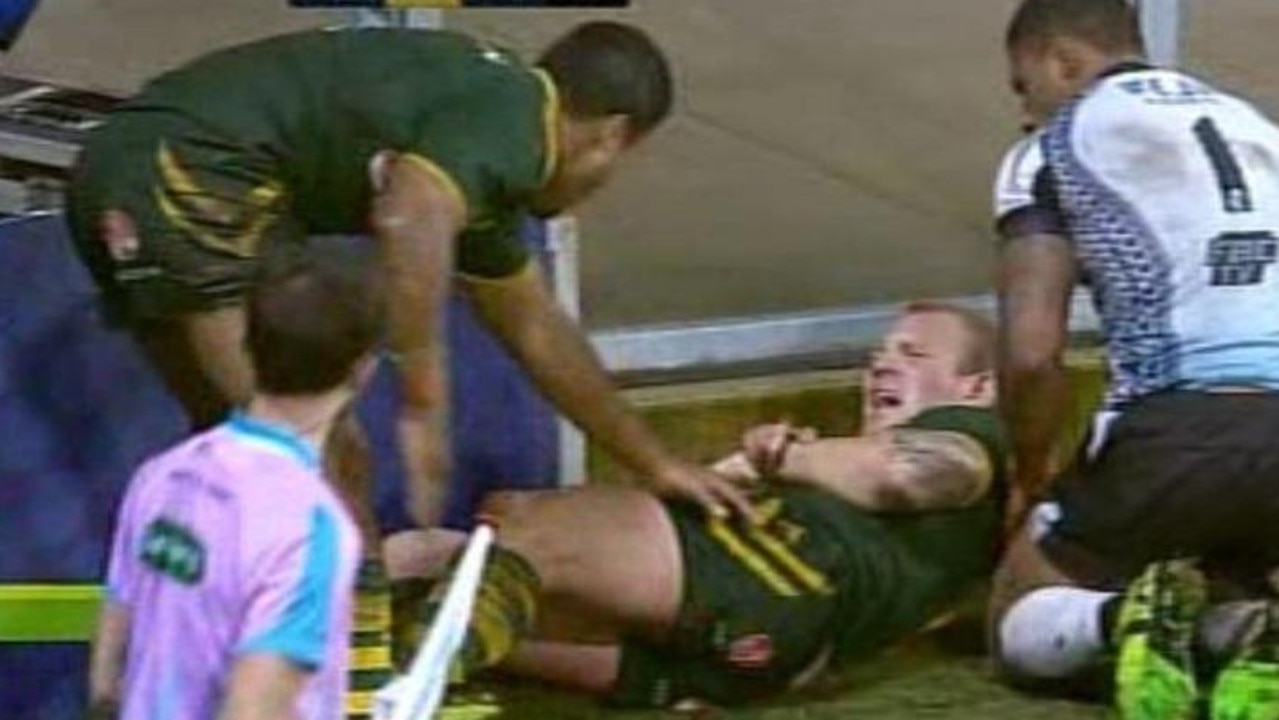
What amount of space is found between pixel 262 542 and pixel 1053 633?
75.4 inches

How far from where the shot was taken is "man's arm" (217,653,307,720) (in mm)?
3473

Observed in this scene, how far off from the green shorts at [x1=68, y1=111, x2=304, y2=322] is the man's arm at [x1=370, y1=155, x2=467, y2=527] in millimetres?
142

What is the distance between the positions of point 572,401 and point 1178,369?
0.86 m

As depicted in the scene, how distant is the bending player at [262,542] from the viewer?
3496 mm

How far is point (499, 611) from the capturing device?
479 centimetres

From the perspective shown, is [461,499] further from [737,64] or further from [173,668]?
[737,64]

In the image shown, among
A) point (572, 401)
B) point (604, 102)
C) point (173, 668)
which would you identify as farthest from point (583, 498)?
point (173, 668)

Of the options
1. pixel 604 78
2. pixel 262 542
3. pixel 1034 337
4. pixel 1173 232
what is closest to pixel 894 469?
pixel 1034 337

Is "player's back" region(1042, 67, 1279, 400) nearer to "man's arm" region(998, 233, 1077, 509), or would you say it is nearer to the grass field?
"man's arm" region(998, 233, 1077, 509)

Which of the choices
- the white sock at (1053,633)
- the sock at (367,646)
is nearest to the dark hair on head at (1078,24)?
the white sock at (1053,633)

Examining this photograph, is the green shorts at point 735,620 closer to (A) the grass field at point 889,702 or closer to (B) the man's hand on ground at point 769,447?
(A) the grass field at point 889,702

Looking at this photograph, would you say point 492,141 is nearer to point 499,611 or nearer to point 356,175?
point 356,175

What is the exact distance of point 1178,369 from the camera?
A: 5.18 m

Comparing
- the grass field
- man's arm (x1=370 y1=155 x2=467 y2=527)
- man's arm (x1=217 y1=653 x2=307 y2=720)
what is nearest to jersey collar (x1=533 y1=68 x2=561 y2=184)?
man's arm (x1=370 y1=155 x2=467 y2=527)
